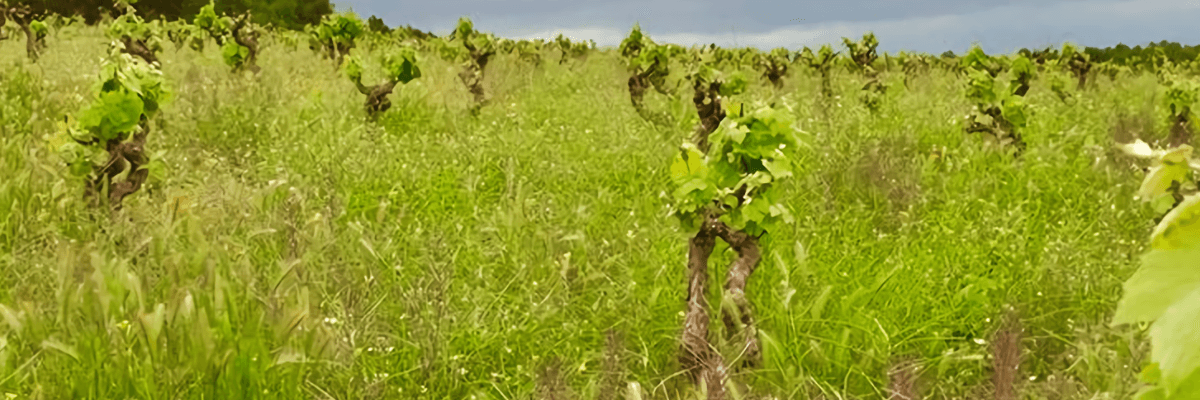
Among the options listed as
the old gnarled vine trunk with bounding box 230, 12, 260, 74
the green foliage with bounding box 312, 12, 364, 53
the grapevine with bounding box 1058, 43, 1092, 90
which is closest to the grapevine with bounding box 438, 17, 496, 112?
the green foliage with bounding box 312, 12, 364, 53

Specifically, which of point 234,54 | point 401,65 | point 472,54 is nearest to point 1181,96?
point 401,65

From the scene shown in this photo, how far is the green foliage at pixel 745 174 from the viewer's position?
147 inches

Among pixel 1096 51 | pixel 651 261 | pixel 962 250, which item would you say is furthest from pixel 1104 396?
pixel 1096 51

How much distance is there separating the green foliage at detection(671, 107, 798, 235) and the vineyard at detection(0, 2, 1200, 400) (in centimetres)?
1

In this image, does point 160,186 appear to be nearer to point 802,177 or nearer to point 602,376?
point 602,376

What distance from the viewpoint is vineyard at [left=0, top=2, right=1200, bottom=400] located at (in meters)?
3.27

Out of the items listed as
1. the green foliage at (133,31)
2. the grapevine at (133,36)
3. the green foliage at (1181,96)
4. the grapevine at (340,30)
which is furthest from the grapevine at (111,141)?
the grapevine at (340,30)

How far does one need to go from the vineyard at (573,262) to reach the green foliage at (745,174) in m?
0.01

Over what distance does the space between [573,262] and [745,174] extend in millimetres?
1288

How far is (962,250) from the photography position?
474 centimetres

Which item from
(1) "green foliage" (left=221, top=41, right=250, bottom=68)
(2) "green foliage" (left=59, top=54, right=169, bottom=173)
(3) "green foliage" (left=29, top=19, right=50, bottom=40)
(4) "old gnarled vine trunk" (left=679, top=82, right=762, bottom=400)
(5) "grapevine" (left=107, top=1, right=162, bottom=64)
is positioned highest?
(3) "green foliage" (left=29, top=19, right=50, bottom=40)

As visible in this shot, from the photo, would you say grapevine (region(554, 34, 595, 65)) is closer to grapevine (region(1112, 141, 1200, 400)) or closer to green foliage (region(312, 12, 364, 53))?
green foliage (region(312, 12, 364, 53))

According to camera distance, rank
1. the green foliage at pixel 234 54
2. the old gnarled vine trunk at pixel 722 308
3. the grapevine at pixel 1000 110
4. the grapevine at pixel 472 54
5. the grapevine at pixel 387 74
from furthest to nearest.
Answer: the green foliage at pixel 234 54 < the grapevine at pixel 472 54 < the grapevine at pixel 387 74 < the grapevine at pixel 1000 110 < the old gnarled vine trunk at pixel 722 308

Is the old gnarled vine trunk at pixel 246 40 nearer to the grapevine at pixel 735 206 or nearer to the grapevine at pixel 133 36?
the grapevine at pixel 133 36
